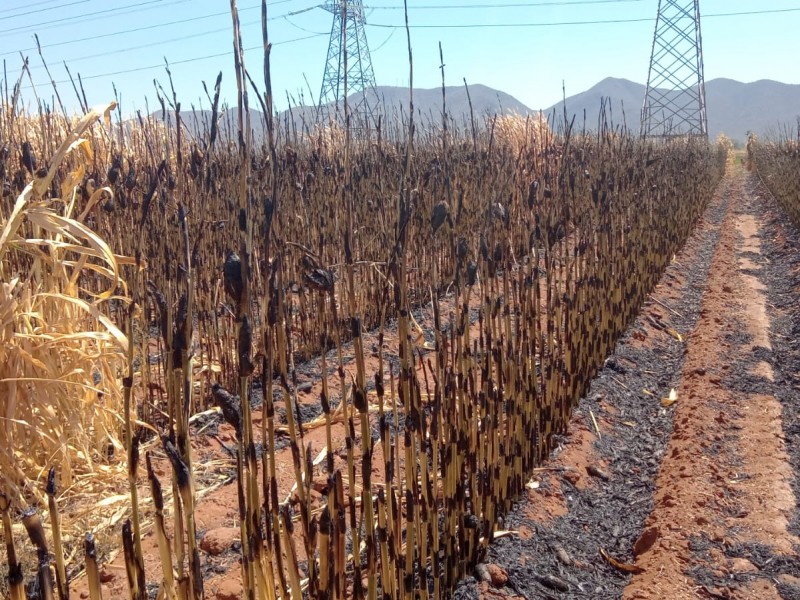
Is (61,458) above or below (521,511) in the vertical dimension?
above

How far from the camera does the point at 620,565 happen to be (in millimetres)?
1916

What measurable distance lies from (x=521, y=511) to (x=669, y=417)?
1298 millimetres

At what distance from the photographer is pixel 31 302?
1970 millimetres

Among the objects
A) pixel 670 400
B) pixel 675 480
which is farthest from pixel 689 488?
pixel 670 400

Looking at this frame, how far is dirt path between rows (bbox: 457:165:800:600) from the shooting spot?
180 cm

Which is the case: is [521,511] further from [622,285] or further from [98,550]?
[622,285]

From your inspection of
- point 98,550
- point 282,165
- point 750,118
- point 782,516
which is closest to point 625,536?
A: point 782,516

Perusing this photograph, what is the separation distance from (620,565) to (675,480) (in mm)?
547

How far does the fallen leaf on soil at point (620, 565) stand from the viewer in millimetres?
1890

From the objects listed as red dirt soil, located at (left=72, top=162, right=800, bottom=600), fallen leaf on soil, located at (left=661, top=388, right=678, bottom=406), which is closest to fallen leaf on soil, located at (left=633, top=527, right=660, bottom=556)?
red dirt soil, located at (left=72, top=162, right=800, bottom=600)

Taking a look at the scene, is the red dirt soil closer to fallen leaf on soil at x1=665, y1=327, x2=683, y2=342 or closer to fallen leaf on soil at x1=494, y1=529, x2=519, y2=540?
fallen leaf on soil at x1=494, y1=529, x2=519, y2=540

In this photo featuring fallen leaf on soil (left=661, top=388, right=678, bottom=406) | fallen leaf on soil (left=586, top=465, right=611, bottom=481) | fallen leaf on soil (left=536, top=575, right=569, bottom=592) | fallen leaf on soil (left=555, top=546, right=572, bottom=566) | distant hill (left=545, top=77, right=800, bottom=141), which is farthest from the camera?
distant hill (left=545, top=77, right=800, bottom=141)

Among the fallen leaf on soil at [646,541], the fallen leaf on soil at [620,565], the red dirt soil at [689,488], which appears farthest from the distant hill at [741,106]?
the fallen leaf on soil at [620,565]

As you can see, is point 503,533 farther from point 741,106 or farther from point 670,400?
point 741,106
